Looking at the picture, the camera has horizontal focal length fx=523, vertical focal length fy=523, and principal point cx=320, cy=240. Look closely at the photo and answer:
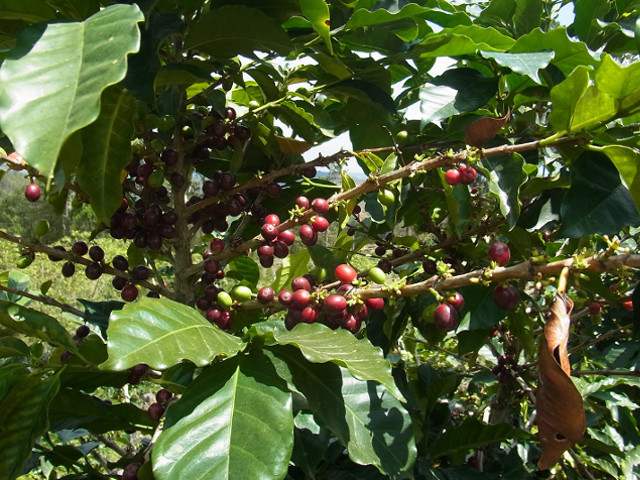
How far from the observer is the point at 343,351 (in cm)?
90

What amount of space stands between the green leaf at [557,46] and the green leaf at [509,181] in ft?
0.78

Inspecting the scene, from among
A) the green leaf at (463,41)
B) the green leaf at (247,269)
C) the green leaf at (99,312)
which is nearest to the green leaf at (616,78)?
the green leaf at (463,41)

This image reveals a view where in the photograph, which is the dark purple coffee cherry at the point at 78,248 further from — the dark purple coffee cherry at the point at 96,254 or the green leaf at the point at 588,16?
the green leaf at the point at 588,16

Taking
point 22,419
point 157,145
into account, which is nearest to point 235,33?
point 157,145

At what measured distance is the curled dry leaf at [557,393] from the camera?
2.31 feet

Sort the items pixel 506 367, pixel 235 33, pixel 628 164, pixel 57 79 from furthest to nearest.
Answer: pixel 506 367 < pixel 235 33 < pixel 628 164 < pixel 57 79

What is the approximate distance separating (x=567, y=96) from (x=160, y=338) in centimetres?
82

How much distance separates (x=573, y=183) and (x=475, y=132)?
0.23m

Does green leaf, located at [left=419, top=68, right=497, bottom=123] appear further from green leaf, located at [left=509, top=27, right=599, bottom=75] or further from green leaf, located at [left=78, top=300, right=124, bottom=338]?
green leaf, located at [left=78, top=300, right=124, bottom=338]

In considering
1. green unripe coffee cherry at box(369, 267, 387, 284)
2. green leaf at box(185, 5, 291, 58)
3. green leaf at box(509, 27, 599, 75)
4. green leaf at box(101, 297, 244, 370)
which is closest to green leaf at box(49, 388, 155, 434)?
green leaf at box(101, 297, 244, 370)

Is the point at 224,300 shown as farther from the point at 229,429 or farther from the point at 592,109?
the point at 592,109

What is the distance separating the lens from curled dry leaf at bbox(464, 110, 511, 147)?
3.18 ft

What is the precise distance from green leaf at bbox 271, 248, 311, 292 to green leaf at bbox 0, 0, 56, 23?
0.75 m

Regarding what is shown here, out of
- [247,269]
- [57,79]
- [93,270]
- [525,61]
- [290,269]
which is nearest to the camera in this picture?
[57,79]
